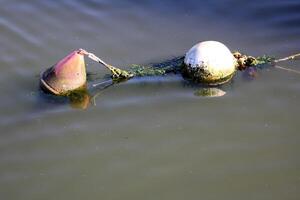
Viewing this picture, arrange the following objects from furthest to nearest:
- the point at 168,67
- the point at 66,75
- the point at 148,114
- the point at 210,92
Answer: the point at 168,67 → the point at 210,92 → the point at 66,75 → the point at 148,114

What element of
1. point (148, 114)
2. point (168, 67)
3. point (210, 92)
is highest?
point (168, 67)

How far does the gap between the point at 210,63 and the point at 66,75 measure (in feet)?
4.98

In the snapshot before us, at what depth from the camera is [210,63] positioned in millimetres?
5238

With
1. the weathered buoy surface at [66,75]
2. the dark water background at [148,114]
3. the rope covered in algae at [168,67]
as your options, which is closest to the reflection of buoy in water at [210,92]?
the dark water background at [148,114]

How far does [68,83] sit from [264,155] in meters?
2.14

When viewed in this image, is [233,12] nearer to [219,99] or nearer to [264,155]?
[219,99]

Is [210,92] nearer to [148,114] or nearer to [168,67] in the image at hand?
[168,67]

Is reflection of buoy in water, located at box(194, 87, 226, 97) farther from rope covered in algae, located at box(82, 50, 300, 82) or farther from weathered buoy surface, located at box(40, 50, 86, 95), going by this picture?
weathered buoy surface, located at box(40, 50, 86, 95)

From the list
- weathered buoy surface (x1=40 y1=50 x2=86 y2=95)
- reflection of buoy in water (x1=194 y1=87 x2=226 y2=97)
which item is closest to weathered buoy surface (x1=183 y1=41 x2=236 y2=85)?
reflection of buoy in water (x1=194 y1=87 x2=226 y2=97)

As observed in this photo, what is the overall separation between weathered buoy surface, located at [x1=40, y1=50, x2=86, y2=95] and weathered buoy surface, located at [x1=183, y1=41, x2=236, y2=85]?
115cm

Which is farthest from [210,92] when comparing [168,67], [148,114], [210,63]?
[148,114]

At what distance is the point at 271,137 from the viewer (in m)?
4.75

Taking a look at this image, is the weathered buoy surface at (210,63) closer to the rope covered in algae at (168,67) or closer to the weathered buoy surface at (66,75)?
the rope covered in algae at (168,67)

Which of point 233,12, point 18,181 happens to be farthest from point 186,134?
point 233,12
